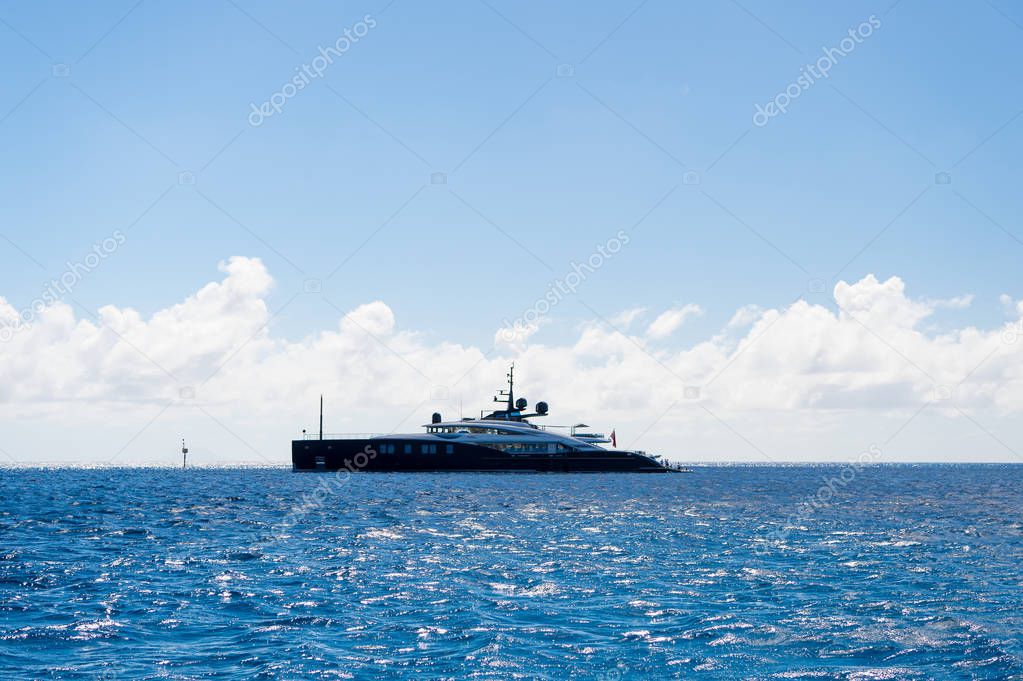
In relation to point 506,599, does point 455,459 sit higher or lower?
higher

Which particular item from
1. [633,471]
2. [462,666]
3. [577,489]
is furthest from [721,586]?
[633,471]

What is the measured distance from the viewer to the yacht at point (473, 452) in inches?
4478

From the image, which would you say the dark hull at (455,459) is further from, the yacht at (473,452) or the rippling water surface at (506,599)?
the rippling water surface at (506,599)

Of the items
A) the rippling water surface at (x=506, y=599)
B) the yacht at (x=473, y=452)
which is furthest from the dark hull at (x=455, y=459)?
the rippling water surface at (x=506, y=599)

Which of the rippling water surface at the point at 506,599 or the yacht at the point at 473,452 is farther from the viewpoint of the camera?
the yacht at the point at 473,452

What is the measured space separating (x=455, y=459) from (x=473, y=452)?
2.65m

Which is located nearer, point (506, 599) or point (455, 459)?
point (506, 599)

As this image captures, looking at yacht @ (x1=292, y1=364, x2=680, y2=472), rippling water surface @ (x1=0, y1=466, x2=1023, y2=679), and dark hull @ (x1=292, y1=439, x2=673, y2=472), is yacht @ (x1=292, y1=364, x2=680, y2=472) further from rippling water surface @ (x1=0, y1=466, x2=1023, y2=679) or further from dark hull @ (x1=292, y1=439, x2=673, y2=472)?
rippling water surface @ (x1=0, y1=466, x2=1023, y2=679)

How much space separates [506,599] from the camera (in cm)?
2198

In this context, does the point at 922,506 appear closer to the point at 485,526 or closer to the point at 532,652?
the point at 485,526

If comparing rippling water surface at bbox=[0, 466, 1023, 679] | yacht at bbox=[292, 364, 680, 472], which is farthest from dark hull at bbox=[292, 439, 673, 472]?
rippling water surface at bbox=[0, 466, 1023, 679]

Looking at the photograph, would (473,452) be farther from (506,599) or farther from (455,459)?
(506,599)

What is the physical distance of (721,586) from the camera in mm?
24188

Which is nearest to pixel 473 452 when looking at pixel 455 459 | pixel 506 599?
pixel 455 459
